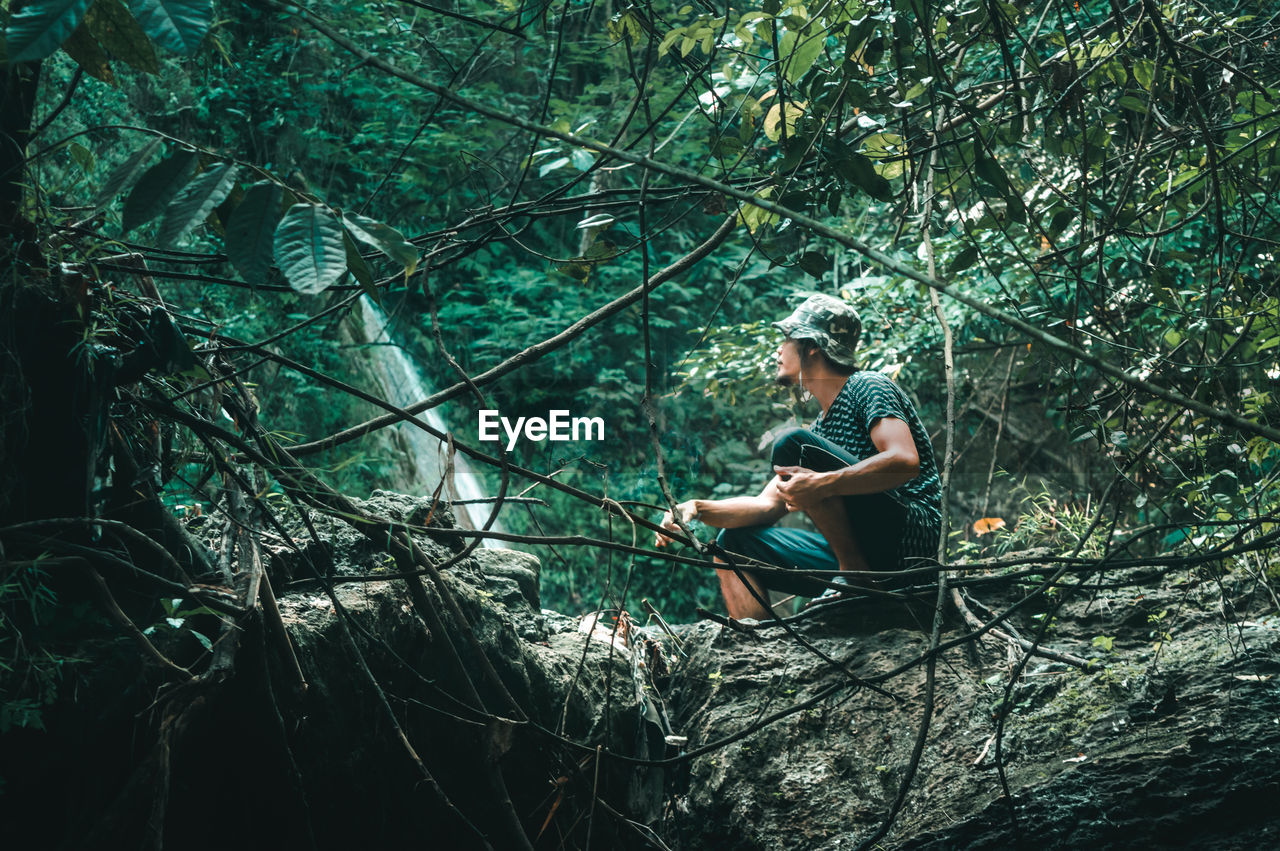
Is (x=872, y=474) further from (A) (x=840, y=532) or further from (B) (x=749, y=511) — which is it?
(B) (x=749, y=511)

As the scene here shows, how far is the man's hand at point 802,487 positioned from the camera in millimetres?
2871

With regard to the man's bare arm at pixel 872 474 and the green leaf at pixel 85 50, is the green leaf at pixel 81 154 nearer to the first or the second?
the green leaf at pixel 85 50

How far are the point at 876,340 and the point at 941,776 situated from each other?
402 centimetres

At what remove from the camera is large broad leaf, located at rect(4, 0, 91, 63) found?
2.86ft

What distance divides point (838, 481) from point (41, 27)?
2.43m

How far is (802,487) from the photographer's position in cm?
287

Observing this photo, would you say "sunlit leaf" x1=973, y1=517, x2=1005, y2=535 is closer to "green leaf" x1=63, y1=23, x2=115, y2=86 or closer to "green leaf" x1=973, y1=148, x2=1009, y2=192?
"green leaf" x1=973, y1=148, x2=1009, y2=192

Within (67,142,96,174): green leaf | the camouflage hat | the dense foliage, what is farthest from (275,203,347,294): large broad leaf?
the camouflage hat

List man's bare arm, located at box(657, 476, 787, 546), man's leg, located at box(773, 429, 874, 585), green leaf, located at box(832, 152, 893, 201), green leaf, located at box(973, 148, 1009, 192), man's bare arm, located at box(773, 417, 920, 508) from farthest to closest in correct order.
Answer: man's bare arm, located at box(657, 476, 787, 546), man's leg, located at box(773, 429, 874, 585), man's bare arm, located at box(773, 417, 920, 508), green leaf, located at box(832, 152, 893, 201), green leaf, located at box(973, 148, 1009, 192)

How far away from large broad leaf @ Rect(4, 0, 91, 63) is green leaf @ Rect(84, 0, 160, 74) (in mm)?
244

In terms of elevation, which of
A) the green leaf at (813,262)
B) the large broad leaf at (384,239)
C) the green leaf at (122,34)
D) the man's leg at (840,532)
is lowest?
the man's leg at (840,532)

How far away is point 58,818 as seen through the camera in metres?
1.41

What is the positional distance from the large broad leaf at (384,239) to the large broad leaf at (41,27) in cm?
35

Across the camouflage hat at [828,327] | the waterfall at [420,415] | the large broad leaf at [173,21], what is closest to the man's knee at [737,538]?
the camouflage hat at [828,327]
